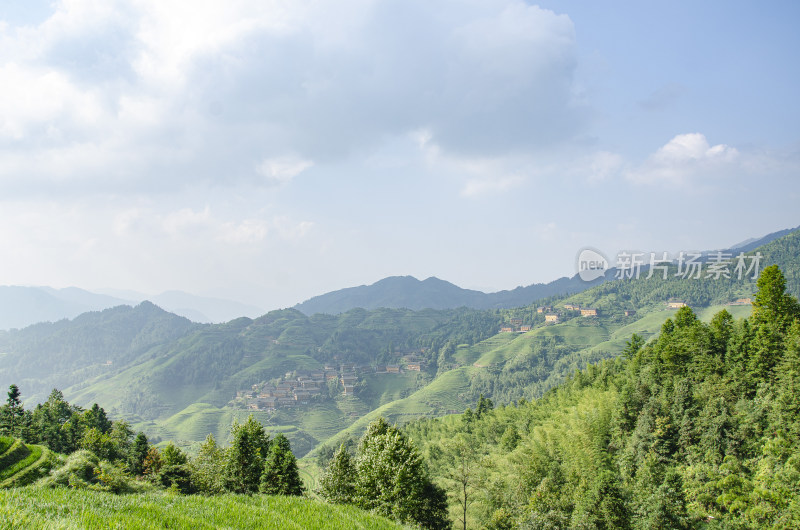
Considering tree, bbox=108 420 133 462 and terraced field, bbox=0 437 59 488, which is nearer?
terraced field, bbox=0 437 59 488

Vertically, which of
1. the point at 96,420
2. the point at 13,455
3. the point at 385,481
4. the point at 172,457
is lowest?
the point at 172,457

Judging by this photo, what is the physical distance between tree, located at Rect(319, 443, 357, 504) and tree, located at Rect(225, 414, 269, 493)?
6963 millimetres

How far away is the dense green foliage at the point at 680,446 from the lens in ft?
111

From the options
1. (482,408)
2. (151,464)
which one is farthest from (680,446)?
(151,464)

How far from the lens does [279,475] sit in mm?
39562

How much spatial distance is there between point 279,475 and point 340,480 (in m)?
6.09

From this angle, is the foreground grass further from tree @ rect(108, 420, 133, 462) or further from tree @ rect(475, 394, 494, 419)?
tree @ rect(475, 394, 494, 419)

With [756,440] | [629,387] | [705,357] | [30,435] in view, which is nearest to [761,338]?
[705,357]

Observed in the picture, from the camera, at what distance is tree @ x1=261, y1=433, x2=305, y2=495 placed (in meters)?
39.2

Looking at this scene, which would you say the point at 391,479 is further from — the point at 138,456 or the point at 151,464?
the point at 138,456

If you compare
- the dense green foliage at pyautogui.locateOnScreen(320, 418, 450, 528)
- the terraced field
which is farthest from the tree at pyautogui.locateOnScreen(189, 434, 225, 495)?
the terraced field

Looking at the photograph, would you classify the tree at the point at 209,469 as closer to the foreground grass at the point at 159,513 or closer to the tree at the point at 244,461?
the tree at the point at 244,461

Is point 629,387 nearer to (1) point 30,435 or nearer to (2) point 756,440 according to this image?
(2) point 756,440

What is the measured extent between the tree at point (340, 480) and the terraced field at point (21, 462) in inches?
1085
